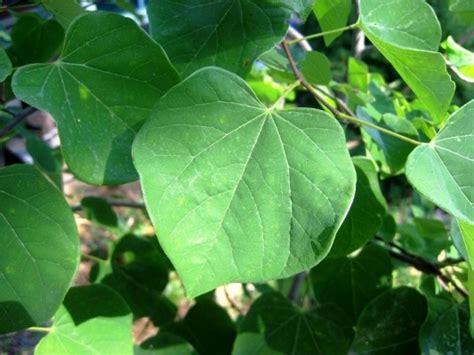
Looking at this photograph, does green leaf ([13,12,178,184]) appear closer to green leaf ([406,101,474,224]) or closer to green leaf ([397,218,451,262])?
green leaf ([406,101,474,224])

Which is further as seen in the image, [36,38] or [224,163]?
[36,38]

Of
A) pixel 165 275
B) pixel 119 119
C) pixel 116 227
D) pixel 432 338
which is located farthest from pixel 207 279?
pixel 116 227

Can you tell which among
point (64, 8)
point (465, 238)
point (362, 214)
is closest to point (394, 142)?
point (362, 214)

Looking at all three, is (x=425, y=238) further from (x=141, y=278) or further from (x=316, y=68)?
(x=141, y=278)

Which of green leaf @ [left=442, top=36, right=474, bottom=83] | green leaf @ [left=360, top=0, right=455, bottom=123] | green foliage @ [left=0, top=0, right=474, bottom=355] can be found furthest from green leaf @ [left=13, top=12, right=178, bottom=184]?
green leaf @ [left=442, top=36, right=474, bottom=83]

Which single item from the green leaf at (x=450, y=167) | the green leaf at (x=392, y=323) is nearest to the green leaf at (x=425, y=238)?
the green leaf at (x=392, y=323)

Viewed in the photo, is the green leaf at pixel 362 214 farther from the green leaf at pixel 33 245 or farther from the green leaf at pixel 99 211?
the green leaf at pixel 99 211
